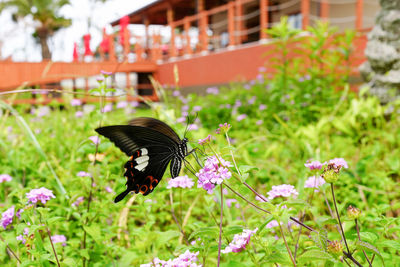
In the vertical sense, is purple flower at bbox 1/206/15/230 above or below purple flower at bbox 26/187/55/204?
below

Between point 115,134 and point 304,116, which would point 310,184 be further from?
point 304,116

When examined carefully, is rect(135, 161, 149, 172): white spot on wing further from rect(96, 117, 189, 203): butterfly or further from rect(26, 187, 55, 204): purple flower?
rect(26, 187, 55, 204): purple flower

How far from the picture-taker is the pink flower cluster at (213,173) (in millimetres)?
821

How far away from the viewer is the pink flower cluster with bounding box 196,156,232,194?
32.3 inches

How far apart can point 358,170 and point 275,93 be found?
2.23 meters

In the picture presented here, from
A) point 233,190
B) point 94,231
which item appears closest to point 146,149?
point 94,231

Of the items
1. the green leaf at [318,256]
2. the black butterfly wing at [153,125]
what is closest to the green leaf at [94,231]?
the black butterfly wing at [153,125]

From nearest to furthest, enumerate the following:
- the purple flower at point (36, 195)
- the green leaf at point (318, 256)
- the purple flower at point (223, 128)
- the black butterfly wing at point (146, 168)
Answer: the green leaf at point (318, 256) → the purple flower at point (223, 128) → the purple flower at point (36, 195) → the black butterfly wing at point (146, 168)

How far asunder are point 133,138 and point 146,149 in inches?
3.0

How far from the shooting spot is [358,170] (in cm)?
221

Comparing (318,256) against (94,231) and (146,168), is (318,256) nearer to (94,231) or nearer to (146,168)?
(146,168)

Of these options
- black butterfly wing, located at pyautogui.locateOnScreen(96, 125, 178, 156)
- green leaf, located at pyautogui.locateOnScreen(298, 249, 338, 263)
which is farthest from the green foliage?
black butterfly wing, located at pyautogui.locateOnScreen(96, 125, 178, 156)

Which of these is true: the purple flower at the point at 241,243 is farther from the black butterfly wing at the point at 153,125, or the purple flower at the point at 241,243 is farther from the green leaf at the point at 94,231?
the green leaf at the point at 94,231

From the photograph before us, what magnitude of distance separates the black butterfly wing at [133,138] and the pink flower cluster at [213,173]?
0.29 meters
